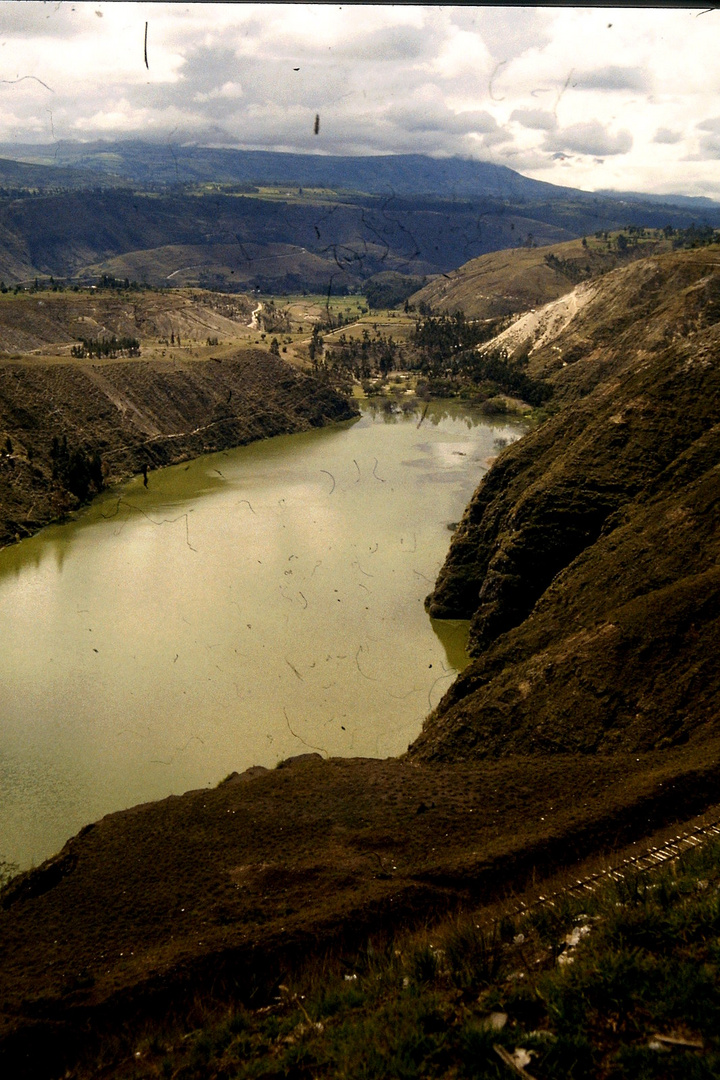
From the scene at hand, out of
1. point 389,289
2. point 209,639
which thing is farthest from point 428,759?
point 389,289

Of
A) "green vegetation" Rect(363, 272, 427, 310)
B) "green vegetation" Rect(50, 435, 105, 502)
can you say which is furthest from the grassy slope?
"green vegetation" Rect(50, 435, 105, 502)

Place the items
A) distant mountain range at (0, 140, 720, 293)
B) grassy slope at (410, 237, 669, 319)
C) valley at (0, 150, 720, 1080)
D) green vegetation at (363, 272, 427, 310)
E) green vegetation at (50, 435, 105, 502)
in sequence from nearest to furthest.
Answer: valley at (0, 150, 720, 1080)
green vegetation at (50, 435, 105, 502)
grassy slope at (410, 237, 669, 319)
green vegetation at (363, 272, 427, 310)
distant mountain range at (0, 140, 720, 293)

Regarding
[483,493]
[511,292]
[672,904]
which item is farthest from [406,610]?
[511,292]

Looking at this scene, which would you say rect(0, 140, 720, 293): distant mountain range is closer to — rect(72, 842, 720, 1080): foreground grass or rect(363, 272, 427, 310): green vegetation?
rect(363, 272, 427, 310): green vegetation

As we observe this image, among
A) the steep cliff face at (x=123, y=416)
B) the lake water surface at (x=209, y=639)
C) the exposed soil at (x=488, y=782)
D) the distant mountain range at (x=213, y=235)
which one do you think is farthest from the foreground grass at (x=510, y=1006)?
the distant mountain range at (x=213, y=235)

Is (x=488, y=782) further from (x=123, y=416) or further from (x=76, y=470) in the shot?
(x=123, y=416)

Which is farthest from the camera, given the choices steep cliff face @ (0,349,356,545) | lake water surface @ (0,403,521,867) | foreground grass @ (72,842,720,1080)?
steep cliff face @ (0,349,356,545)

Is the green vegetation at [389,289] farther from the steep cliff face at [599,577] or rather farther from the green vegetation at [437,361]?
the steep cliff face at [599,577]
